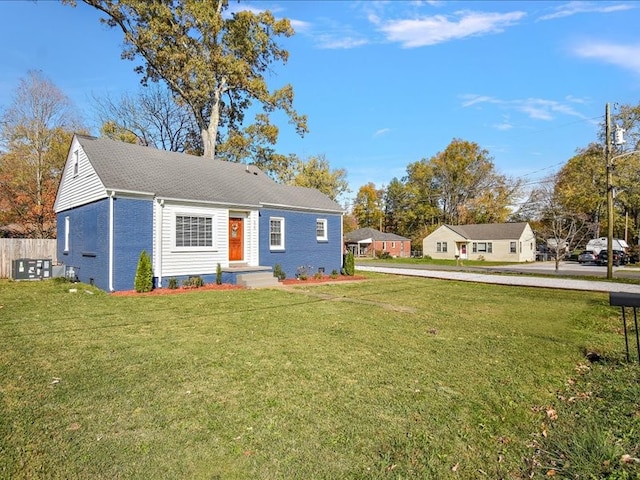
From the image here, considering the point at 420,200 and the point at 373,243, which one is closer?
the point at 373,243

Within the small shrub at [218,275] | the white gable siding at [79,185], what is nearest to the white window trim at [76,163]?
the white gable siding at [79,185]

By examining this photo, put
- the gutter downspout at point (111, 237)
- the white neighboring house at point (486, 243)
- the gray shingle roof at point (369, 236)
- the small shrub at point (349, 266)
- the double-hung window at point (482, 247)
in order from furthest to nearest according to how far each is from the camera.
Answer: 1. the gray shingle roof at point (369, 236)
2. the double-hung window at point (482, 247)
3. the white neighboring house at point (486, 243)
4. the small shrub at point (349, 266)
5. the gutter downspout at point (111, 237)

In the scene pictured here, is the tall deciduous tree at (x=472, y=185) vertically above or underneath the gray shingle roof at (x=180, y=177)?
above

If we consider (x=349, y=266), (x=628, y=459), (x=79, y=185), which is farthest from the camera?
(x=349, y=266)

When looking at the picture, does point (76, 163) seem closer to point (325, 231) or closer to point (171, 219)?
point (171, 219)

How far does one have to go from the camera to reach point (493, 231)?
1676 inches

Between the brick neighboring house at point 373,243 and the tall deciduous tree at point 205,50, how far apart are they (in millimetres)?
26938

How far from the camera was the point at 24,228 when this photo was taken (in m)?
24.1

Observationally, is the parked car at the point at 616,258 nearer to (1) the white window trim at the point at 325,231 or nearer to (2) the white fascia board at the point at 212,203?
(1) the white window trim at the point at 325,231

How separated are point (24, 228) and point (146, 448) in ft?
91.9

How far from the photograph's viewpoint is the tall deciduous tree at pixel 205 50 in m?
20.6

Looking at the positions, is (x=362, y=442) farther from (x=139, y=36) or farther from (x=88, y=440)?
(x=139, y=36)

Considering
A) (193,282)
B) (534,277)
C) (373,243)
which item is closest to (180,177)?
(193,282)

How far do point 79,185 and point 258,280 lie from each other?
25.8 ft
